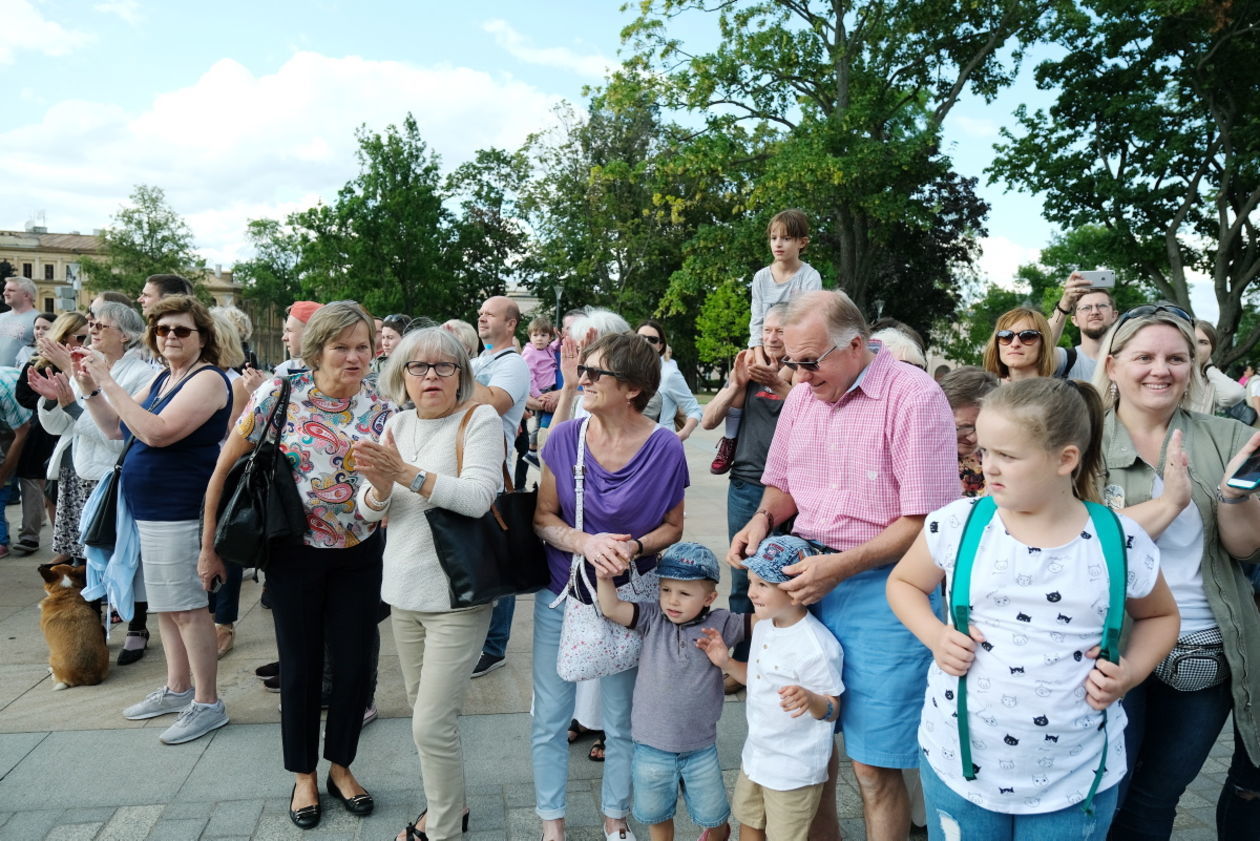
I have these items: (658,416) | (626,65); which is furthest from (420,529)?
(626,65)

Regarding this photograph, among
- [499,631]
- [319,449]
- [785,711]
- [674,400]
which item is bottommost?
[499,631]

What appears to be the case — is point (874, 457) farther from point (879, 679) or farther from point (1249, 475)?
point (1249, 475)

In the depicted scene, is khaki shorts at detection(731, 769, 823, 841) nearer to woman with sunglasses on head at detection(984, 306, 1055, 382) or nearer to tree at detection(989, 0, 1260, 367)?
woman with sunglasses on head at detection(984, 306, 1055, 382)

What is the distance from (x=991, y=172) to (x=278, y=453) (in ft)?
68.4

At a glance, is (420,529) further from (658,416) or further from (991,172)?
(991,172)

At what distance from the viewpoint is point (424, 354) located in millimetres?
2994

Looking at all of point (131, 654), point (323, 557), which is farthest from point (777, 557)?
point (131, 654)

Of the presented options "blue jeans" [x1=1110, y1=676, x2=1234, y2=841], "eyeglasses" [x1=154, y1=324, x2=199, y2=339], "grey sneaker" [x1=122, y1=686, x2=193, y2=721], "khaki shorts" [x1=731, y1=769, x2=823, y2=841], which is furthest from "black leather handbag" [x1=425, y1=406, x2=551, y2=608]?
"grey sneaker" [x1=122, y1=686, x2=193, y2=721]

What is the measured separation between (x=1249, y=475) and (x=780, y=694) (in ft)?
4.52

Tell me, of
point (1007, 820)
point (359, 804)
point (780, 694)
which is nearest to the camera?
point (1007, 820)

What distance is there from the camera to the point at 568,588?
2982 mm

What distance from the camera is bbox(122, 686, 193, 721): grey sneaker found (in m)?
4.05

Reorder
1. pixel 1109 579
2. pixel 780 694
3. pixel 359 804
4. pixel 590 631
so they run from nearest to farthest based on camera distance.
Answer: pixel 1109 579, pixel 780 694, pixel 590 631, pixel 359 804

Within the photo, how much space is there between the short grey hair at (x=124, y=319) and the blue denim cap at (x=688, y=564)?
3678 millimetres
